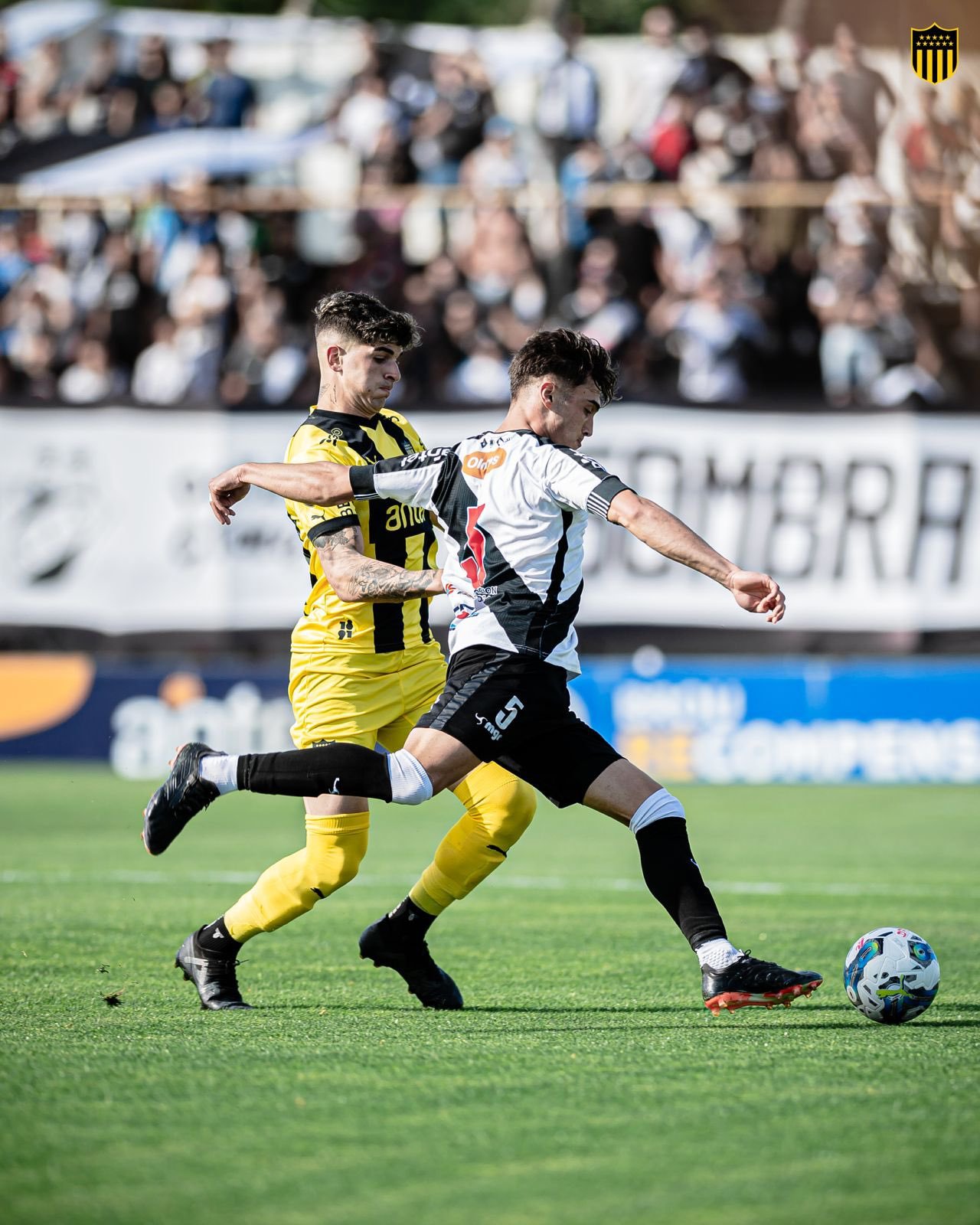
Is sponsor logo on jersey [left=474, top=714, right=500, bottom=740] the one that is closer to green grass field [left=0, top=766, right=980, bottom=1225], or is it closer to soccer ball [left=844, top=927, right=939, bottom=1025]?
green grass field [left=0, top=766, right=980, bottom=1225]

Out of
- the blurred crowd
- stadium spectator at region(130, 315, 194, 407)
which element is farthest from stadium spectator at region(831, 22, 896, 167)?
stadium spectator at region(130, 315, 194, 407)

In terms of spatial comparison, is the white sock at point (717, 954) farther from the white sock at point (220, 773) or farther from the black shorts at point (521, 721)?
the white sock at point (220, 773)

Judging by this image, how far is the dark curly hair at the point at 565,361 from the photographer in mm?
5480

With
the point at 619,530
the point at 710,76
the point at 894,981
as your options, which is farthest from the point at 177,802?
the point at 710,76

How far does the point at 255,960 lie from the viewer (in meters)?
6.87

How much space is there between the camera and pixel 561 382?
18.1 ft

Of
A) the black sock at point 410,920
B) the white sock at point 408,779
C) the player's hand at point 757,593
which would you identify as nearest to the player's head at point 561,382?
the player's hand at point 757,593

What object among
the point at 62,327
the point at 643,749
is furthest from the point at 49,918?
the point at 62,327

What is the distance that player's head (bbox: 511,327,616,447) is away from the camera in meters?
5.48

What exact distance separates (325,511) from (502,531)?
0.68 meters

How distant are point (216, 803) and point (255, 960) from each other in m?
7.16

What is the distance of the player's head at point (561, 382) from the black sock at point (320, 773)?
3.89ft

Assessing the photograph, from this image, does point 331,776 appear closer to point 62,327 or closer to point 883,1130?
point 883,1130

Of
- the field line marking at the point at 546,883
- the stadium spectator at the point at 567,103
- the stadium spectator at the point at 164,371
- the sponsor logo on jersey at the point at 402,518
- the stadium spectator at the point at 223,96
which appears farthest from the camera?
the stadium spectator at the point at 223,96
